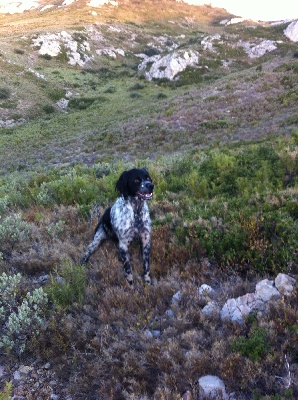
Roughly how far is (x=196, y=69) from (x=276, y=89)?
22770 millimetres

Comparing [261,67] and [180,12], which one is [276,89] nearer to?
[261,67]

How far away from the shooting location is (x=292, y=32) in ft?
183

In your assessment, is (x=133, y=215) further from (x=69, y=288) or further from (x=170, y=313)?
(x=170, y=313)

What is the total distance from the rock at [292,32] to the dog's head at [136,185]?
61.3 m

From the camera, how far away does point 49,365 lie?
10.6 feet

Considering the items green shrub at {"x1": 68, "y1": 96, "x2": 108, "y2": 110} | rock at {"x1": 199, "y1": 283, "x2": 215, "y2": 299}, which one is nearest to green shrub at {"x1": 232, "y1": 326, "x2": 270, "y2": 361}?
rock at {"x1": 199, "y1": 283, "x2": 215, "y2": 299}

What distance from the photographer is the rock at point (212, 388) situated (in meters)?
2.54

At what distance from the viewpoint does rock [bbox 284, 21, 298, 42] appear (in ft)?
180

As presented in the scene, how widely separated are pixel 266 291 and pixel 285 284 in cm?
23

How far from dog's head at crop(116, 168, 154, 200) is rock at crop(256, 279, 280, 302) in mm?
1819

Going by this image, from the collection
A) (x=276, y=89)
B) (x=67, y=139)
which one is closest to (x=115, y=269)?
(x=67, y=139)

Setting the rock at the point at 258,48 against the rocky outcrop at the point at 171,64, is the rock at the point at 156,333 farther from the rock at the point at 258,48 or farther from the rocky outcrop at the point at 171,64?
the rock at the point at 258,48

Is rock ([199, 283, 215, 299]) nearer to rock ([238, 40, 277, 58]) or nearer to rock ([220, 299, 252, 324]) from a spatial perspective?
rock ([220, 299, 252, 324])

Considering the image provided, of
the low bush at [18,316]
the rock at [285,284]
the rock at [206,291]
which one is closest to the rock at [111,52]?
the low bush at [18,316]
